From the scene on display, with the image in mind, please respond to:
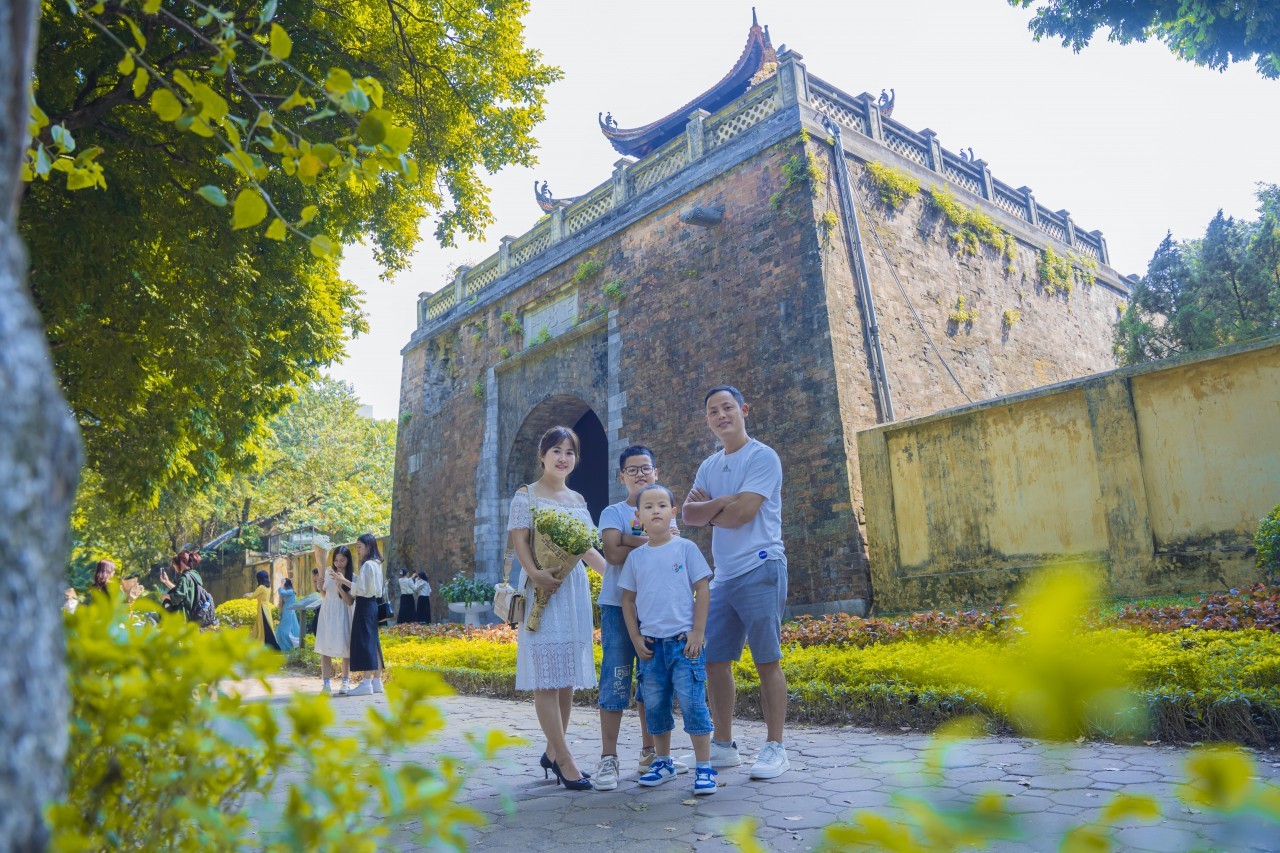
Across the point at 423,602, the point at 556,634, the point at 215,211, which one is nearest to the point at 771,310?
the point at 215,211

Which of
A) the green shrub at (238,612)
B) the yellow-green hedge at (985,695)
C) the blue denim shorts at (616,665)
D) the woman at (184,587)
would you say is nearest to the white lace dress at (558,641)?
the blue denim shorts at (616,665)

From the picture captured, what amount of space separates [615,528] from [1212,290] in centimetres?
1367

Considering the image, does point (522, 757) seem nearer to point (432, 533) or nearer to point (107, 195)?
point (107, 195)

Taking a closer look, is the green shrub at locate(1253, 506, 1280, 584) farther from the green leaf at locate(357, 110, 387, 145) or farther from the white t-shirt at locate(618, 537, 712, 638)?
the green leaf at locate(357, 110, 387, 145)

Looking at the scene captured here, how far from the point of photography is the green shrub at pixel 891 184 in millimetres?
13440

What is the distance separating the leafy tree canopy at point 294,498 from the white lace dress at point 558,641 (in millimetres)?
23034

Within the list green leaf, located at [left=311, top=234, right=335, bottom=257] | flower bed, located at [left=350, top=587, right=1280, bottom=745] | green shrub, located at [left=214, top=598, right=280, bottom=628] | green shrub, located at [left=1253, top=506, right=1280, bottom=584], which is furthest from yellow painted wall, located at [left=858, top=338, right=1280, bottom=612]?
green shrub, located at [left=214, top=598, right=280, bottom=628]

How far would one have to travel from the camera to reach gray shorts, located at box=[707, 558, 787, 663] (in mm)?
4191

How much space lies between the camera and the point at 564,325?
16.5m

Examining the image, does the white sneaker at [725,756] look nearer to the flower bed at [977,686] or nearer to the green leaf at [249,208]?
the flower bed at [977,686]

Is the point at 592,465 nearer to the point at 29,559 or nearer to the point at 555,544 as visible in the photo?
the point at 555,544

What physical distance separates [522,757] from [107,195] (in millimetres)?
5400

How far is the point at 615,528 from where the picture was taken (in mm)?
4656

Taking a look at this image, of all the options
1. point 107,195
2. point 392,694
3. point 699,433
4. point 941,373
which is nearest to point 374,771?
point 392,694
